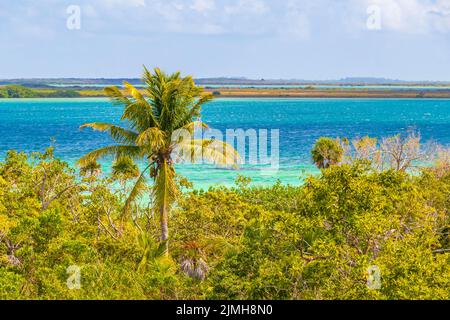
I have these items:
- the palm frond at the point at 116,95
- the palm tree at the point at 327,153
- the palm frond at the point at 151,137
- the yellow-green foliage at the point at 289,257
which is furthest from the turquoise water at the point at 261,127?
A: the yellow-green foliage at the point at 289,257

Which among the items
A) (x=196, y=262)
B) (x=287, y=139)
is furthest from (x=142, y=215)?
(x=287, y=139)

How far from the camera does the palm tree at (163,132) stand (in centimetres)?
1850

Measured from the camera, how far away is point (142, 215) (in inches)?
977

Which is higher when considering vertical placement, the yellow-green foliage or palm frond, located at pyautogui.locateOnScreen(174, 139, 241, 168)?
palm frond, located at pyautogui.locateOnScreen(174, 139, 241, 168)

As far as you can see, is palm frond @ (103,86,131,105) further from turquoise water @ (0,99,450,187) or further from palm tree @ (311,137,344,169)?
turquoise water @ (0,99,450,187)

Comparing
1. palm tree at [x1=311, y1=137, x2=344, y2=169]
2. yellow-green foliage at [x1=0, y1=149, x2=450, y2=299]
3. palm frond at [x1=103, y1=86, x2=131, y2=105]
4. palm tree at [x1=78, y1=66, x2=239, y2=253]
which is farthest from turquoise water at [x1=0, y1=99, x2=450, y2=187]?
yellow-green foliage at [x1=0, y1=149, x2=450, y2=299]

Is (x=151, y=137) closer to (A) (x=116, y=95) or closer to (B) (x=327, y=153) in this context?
(A) (x=116, y=95)

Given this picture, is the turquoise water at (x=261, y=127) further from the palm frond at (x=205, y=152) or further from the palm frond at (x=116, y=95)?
the palm frond at (x=116, y=95)

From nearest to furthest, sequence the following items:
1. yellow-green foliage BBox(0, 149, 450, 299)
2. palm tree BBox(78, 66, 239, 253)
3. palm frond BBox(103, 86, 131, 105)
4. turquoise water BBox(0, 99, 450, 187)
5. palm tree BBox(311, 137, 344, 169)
Answer: yellow-green foliage BBox(0, 149, 450, 299)
palm tree BBox(78, 66, 239, 253)
palm frond BBox(103, 86, 131, 105)
palm tree BBox(311, 137, 344, 169)
turquoise water BBox(0, 99, 450, 187)

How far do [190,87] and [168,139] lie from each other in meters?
1.74

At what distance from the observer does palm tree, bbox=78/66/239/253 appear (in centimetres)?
1850

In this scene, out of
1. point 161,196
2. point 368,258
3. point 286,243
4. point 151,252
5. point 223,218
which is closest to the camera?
point 368,258
